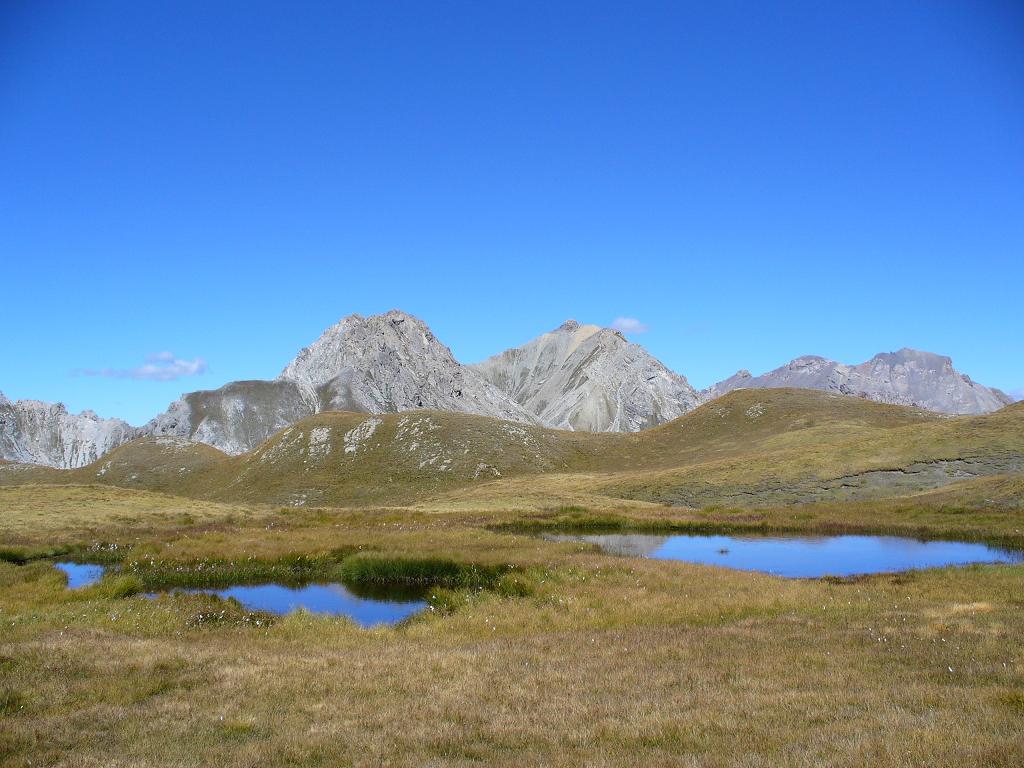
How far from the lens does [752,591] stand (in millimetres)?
28297

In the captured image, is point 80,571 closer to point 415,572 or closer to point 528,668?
point 415,572

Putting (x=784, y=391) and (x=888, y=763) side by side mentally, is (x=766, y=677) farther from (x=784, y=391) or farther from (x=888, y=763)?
(x=784, y=391)

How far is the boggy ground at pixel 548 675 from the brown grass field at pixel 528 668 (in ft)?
0.26

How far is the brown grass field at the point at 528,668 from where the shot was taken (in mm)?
11398

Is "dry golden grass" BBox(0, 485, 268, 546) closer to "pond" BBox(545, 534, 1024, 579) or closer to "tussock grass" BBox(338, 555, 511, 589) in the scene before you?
"tussock grass" BBox(338, 555, 511, 589)

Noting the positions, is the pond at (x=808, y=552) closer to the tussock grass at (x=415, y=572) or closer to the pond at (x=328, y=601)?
the tussock grass at (x=415, y=572)

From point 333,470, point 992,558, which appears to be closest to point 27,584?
point 992,558

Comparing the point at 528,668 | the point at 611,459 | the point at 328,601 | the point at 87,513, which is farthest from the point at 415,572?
the point at 611,459

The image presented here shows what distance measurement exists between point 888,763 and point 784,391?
167256 millimetres

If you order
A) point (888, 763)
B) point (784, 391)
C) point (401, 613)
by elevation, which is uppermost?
point (784, 391)

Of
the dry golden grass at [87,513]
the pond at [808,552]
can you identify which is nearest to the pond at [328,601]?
the pond at [808,552]

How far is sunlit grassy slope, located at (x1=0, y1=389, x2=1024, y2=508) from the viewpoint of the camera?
8300 centimetres

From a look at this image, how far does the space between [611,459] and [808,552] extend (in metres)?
102

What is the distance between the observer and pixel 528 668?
1720 centimetres
